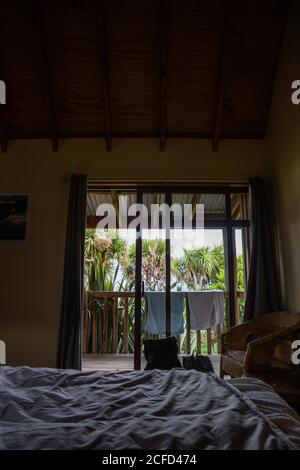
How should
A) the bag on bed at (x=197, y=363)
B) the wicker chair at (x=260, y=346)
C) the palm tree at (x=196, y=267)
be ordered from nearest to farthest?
the wicker chair at (x=260, y=346)
the bag on bed at (x=197, y=363)
the palm tree at (x=196, y=267)

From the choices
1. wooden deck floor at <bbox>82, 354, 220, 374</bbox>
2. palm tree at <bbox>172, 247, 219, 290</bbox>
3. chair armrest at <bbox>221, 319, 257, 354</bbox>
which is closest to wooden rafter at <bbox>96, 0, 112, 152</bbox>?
palm tree at <bbox>172, 247, 219, 290</bbox>

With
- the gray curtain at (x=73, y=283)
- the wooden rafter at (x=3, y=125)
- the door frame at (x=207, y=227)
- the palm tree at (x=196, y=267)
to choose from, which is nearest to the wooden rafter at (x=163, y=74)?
the door frame at (x=207, y=227)

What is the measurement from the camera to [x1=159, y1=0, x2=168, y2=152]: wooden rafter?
298cm

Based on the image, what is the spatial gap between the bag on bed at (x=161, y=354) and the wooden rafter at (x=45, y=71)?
2584mm

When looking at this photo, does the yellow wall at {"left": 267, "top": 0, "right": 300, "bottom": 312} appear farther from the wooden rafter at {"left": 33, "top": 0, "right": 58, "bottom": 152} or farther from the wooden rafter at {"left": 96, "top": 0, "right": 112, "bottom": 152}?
the wooden rafter at {"left": 33, "top": 0, "right": 58, "bottom": 152}

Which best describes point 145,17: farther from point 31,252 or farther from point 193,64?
point 31,252

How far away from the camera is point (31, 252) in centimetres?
378

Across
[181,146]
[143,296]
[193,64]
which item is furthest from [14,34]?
[143,296]

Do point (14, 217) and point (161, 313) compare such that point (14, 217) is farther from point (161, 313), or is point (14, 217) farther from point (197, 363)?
point (197, 363)

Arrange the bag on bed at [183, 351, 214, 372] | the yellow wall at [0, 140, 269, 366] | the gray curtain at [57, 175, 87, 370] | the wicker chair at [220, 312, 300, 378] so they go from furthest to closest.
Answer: the yellow wall at [0, 140, 269, 366]
the gray curtain at [57, 175, 87, 370]
the bag on bed at [183, 351, 214, 372]
the wicker chair at [220, 312, 300, 378]

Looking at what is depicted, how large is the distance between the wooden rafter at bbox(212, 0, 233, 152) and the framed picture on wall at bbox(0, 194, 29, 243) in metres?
2.40

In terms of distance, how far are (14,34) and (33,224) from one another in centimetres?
199

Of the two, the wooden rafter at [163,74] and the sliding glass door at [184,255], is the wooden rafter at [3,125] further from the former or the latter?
the wooden rafter at [163,74]

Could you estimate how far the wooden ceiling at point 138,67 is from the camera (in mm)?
3127
